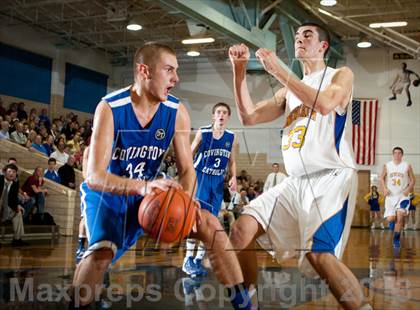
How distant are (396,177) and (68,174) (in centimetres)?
523

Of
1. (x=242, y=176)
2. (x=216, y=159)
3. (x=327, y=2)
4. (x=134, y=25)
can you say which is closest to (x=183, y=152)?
(x=242, y=176)

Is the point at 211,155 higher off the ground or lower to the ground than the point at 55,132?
lower

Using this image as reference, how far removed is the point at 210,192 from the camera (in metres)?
3.79

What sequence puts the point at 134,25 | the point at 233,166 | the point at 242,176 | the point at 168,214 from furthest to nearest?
the point at 134,25, the point at 233,166, the point at 242,176, the point at 168,214

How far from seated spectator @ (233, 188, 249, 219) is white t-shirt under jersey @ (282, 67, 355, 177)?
0.42m

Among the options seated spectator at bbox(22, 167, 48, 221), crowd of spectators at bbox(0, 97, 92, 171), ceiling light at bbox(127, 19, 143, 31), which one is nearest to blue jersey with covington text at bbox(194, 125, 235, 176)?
crowd of spectators at bbox(0, 97, 92, 171)

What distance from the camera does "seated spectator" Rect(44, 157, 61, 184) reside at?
884 cm

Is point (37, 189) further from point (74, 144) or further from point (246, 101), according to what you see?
point (246, 101)

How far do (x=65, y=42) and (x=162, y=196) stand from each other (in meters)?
15.9

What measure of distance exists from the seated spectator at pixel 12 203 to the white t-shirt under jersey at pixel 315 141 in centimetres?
620

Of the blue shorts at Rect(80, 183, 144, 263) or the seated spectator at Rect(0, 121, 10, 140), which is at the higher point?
the seated spectator at Rect(0, 121, 10, 140)

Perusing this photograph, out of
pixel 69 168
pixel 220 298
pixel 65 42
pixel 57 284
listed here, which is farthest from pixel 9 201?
pixel 65 42

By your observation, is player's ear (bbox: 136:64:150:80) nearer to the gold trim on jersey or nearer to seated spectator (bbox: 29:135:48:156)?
the gold trim on jersey

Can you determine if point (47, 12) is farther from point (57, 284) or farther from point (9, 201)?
point (57, 284)
